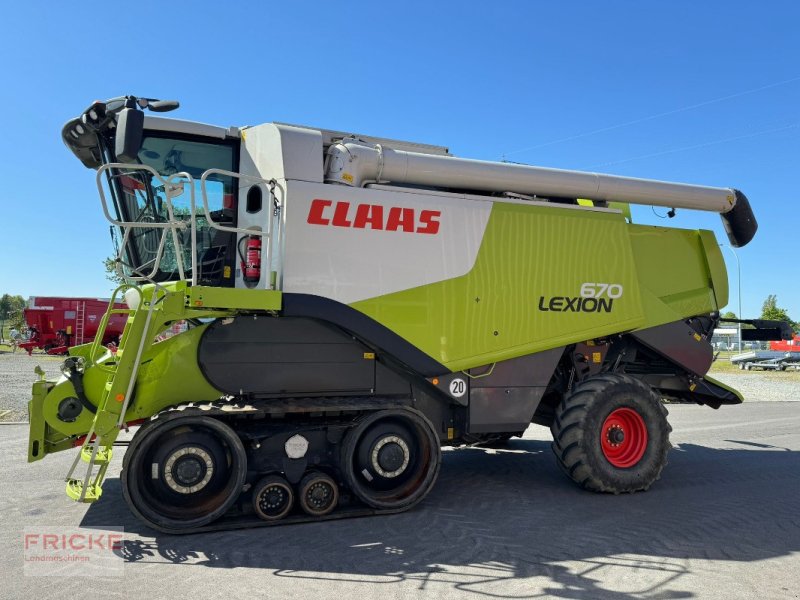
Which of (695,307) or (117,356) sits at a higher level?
(695,307)

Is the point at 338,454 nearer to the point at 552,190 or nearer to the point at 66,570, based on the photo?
the point at 66,570

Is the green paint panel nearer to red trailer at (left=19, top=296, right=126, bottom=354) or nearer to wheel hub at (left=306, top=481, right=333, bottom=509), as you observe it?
wheel hub at (left=306, top=481, right=333, bottom=509)

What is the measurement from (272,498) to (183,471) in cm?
74

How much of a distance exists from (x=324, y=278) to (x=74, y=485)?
260cm

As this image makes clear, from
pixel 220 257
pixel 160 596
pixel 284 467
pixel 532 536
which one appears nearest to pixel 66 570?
pixel 160 596

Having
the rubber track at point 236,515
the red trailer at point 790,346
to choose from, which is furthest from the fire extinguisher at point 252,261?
the red trailer at point 790,346

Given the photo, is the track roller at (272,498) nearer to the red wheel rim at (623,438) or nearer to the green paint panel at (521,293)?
the green paint panel at (521,293)

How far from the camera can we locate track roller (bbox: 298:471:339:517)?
5028 mm

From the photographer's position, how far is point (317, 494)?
509cm

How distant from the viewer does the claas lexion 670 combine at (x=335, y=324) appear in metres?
4.84

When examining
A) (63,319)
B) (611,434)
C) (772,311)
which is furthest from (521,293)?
(772,311)

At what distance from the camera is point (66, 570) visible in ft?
13.1

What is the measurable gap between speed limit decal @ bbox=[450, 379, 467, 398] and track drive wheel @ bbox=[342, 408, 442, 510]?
0.50 m

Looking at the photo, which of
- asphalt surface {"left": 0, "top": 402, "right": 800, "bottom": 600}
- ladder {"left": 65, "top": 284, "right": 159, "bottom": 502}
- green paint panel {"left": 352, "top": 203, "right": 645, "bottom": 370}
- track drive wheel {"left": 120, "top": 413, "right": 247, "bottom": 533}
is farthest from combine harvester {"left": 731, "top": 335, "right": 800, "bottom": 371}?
ladder {"left": 65, "top": 284, "right": 159, "bottom": 502}
